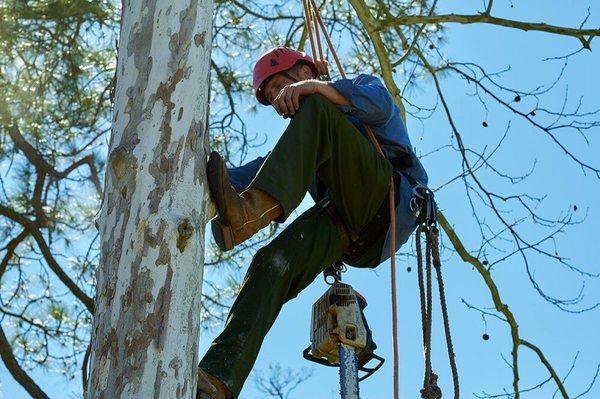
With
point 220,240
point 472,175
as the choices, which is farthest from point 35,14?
point 220,240

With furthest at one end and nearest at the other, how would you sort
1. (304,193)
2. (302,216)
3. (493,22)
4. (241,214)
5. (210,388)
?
(493,22)
(302,216)
(304,193)
(241,214)
(210,388)

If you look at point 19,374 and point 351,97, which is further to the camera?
point 19,374

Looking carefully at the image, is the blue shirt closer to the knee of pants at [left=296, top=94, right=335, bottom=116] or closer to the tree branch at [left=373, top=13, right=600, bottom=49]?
the knee of pants at [left=296, top=94, right=335, bottom=116]

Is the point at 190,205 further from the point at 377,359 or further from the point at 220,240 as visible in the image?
the point at 377,359

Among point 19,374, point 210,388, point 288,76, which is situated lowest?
point 210,388

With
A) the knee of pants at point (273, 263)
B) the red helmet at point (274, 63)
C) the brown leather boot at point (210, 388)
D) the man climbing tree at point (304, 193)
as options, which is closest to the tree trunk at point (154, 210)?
the man climbing tree at point (304, 193)

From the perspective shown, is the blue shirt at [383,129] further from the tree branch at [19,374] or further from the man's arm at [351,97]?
the tree branch at [19,374]

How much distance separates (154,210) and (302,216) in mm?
1009

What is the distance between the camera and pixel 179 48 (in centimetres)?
258

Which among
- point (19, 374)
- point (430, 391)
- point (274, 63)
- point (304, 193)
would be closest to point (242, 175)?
point (274, 63)

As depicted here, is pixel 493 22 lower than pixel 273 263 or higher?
higher

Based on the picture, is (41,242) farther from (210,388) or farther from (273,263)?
(210,388)

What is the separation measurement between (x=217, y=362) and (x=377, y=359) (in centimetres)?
67

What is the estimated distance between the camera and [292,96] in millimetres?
3039
